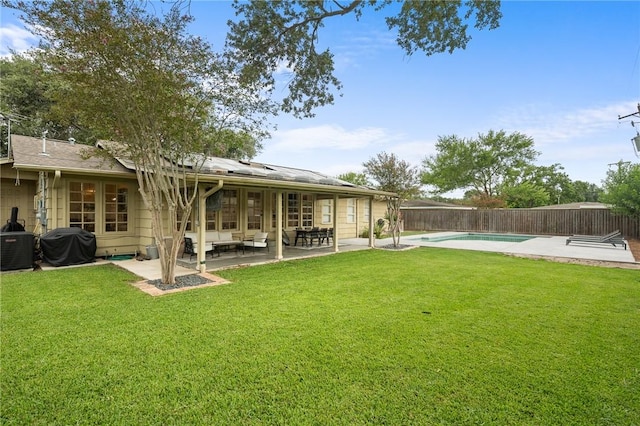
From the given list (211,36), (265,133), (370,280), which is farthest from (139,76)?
(370,280)

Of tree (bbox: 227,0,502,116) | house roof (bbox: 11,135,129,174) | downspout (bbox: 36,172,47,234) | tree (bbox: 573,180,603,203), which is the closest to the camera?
tree (bbox: 227,0,502,116)

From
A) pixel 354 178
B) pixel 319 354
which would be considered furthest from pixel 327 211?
pixel 354 178

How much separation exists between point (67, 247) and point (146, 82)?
493 centimetres

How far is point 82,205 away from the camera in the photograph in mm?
8453

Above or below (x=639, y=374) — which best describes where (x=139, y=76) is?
above

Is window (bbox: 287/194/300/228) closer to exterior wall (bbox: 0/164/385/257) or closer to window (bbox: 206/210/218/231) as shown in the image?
exterior wall (bbox: 0/164/385/257)

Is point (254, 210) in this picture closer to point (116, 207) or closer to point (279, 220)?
point (279, 220)

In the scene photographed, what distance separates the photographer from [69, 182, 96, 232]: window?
8.30 metres

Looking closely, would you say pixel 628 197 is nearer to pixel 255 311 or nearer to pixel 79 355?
pixel 255 311

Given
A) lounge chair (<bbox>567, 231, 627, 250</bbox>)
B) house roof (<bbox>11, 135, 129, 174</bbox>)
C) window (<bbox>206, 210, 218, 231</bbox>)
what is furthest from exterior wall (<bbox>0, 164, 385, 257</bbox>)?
lounge chair (<bbox>567, 231, 627, 250</bbox>)

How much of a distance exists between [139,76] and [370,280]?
225 inches

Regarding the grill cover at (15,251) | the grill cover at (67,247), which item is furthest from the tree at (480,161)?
the grill cover at (15,251)

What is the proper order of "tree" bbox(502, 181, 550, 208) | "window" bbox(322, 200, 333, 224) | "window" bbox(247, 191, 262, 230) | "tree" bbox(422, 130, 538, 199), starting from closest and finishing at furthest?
"window" bbox(247, 191, 262, 230), "window" bbox(322, 200, 333, 224), "tree" bbox(502, 181, 550, 208), "tree" bbox(422, 130, 538, 199)

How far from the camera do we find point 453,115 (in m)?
17.7
